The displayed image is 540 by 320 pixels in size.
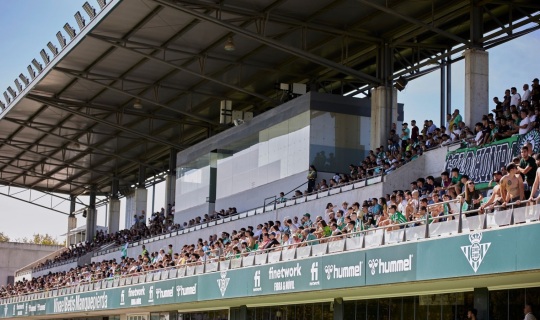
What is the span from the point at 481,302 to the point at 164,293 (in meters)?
14.6

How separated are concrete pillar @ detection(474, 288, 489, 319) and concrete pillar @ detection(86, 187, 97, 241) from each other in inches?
2111

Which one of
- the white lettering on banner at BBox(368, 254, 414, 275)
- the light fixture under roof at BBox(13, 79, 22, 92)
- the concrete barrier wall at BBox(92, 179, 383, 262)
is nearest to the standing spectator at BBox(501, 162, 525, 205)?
the white lettering on banner at BBox(368, 254, 414, 275)

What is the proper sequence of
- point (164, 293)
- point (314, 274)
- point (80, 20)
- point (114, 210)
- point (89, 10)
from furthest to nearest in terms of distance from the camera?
1. point (114, 210)
2. point (80, 20)
3. point (89, 10)
4. point (164, 293)
5. point (314, 274)

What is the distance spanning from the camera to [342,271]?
65.9ft

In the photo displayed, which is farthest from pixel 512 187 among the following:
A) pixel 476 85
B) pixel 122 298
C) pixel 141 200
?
pixel 141 200

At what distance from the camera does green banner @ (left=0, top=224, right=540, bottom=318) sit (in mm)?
14875

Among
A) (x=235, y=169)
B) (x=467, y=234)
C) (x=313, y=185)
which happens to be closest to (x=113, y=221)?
(x=235, y=169)

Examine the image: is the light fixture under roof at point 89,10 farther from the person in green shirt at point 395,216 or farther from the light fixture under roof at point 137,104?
the person in green shirt at point 395,216

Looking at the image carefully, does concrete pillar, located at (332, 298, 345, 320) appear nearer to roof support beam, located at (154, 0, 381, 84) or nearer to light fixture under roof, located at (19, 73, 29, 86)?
roof support beam, located at (154, 0, 381, 84)

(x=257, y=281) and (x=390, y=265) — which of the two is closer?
(x=390, y=265)

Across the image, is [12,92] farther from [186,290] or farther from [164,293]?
[186,290]

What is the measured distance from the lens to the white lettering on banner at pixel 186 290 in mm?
28141

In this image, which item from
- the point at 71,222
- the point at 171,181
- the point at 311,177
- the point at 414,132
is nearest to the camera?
the point at 414,132

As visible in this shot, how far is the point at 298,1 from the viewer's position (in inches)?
1275
